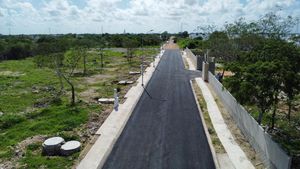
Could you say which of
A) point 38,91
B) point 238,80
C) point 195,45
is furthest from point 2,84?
point 195,45

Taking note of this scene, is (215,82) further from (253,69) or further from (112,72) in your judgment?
(112,72)

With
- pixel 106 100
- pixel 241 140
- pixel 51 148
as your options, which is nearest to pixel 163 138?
pixel 241 140

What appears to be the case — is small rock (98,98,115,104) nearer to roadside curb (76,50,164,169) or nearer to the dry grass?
roadside curb (76,50,164,169)

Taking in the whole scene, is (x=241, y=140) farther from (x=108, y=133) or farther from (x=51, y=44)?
(x=51, y=44)

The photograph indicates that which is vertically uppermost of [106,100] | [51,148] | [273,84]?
[273,84]

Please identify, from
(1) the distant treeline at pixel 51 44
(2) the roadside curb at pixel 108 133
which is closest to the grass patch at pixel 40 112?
(2) the roadside curb at pixel 108 133

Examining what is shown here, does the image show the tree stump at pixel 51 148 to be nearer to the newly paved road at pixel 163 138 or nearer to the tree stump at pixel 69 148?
the tree stump at pixel 69 148
